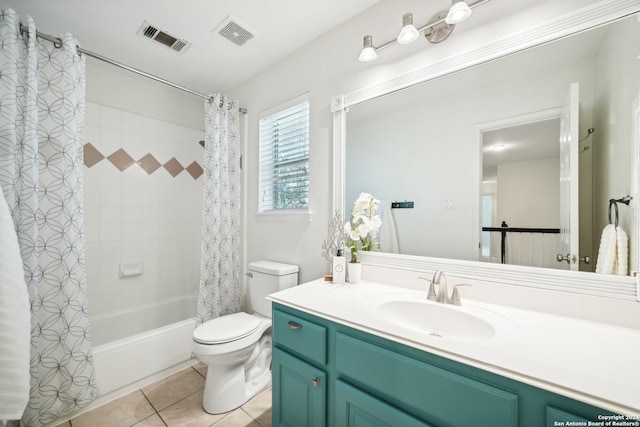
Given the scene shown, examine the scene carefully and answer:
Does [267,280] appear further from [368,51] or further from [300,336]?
[368,51]

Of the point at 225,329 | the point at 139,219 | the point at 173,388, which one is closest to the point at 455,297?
the point at 225,329

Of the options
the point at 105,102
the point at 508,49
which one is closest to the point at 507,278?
the point at 508,49

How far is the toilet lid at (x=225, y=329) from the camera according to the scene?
1.45m

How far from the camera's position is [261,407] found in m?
1.57

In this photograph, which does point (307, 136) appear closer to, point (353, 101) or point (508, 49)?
point (353, 101)

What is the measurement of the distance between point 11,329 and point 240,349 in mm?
981

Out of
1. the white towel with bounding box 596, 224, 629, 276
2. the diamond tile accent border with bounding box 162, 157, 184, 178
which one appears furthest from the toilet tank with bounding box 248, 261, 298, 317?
the white towel with bounding box 596, 224, 629, 276

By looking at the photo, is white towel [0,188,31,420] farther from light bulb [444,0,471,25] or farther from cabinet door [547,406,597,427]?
light bulb [444,0,471,25]

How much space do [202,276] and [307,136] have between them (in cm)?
136

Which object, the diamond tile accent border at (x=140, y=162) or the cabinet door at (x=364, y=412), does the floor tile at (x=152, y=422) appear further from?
the diamond tile accent border at (x=140, y=162)

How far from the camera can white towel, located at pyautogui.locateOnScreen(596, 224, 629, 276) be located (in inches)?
34.4

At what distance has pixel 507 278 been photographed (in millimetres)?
1062

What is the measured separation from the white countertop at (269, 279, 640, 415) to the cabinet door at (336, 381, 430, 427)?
0.23 m

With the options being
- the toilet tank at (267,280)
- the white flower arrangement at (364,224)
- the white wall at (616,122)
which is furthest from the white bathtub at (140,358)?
the white wall at (616,122)
